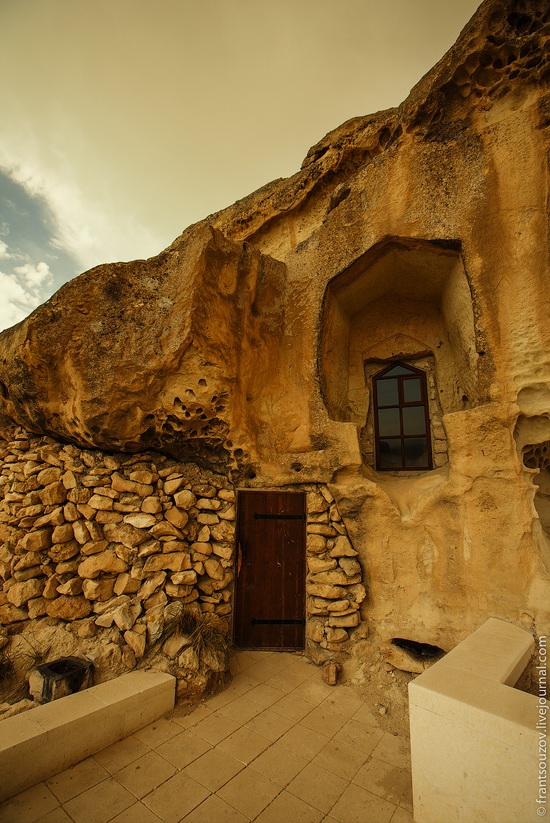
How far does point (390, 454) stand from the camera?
5.07m

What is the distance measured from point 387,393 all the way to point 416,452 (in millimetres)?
891

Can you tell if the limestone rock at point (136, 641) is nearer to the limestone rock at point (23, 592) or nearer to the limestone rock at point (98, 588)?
the limestone rock at point (98, 588)

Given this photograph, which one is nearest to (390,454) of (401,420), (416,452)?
(416,452)

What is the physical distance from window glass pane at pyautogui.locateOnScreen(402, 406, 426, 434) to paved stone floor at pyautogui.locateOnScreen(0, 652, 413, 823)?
3038 mm

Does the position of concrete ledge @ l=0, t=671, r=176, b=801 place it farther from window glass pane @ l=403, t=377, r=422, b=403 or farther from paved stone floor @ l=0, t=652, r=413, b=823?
window glass pane @ l=403, t=377, r=422, b=403

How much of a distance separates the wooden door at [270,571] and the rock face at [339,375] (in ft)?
0.59

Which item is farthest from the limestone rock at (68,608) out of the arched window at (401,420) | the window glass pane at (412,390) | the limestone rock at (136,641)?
the window glass pane at (412,390)

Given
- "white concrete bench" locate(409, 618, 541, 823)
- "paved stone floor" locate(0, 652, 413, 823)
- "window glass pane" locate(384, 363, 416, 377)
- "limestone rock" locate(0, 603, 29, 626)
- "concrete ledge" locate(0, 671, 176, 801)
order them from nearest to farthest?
"white concrete bench" locate(409, 618, 541, 823) → "paved stone floor" locate(0, 652, 413, 823) → "concrete ledge" locate(0, 671, 176, 801) → "limestone rock" locate(0, 603, 29, 626) → "window glass pane" locate(384, 363, 416, 377)

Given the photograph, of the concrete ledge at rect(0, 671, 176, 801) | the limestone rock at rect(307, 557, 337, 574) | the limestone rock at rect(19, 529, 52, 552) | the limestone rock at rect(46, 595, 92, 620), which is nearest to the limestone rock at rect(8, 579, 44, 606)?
the limestone rock at rect(46, 595, 92, 620)

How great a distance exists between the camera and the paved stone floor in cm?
224

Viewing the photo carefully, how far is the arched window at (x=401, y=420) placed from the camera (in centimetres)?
492

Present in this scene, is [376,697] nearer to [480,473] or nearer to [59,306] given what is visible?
[480,473]

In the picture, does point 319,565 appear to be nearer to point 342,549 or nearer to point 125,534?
point 342,549

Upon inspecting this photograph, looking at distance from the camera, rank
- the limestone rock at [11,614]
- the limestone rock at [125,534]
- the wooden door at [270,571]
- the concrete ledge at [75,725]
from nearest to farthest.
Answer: the concrete ledge at [75,725] < the limestone rock at [11,614] < the limestone rock at [125,534] < the wooden door at [270,571]
